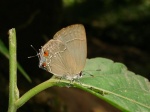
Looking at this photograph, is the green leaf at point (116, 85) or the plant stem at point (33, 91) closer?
the plant stem at point (33, 91)

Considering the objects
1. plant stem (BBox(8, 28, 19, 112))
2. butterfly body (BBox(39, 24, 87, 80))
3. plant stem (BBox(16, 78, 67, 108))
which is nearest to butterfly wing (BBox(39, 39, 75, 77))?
butterfly body (BBox(39, 24, 87, 80))

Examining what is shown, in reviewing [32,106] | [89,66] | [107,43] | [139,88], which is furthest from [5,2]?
[107,43]

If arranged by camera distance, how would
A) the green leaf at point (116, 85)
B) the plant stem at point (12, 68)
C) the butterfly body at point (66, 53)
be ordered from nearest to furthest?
1. the plant stem at point (12, 68)
2. the green leaf at point (116, 85)
3. the butterfly body at point (66, 53)

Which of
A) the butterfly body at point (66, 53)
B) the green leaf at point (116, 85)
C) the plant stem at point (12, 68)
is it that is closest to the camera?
the plant stem at point (12, 68)

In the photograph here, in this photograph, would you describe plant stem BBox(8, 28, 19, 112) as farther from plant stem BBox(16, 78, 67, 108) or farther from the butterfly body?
the butterfly body

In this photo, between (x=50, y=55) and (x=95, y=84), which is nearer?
(x=95, y=84)

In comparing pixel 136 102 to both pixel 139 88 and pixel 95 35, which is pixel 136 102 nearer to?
pixel 139 88


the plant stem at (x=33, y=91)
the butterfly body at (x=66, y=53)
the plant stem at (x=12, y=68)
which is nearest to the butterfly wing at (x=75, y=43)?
the butterfly body at (x=66, y=53)

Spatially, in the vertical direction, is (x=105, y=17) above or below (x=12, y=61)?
below

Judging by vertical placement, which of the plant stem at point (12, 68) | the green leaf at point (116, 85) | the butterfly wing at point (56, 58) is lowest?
the green leaf at point (116, 85)

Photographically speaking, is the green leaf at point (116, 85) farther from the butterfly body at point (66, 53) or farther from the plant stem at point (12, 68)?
the plant stem at point (12, 68)
